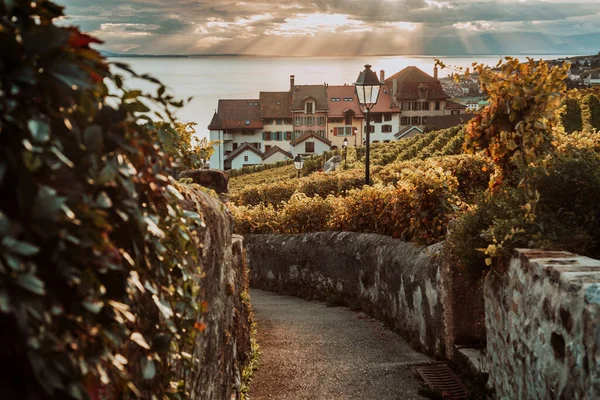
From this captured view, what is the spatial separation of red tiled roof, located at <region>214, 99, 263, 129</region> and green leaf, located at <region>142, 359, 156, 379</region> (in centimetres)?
8726

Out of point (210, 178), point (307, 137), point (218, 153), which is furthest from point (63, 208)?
point (218, 153)

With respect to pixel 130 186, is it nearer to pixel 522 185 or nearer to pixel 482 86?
pixel 522 185

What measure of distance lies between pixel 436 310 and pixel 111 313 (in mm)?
5241

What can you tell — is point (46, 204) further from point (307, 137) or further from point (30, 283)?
point (307, 137)

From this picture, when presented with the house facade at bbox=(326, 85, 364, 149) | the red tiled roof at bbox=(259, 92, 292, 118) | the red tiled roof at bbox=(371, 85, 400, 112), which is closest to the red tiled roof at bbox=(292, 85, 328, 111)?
the house facade at bbox=(326, 85, 364, 149)

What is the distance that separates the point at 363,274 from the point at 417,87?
87.4 metres

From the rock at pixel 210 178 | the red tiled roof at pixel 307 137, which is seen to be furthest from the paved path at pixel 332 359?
the red tiled roof at pixel 307 137

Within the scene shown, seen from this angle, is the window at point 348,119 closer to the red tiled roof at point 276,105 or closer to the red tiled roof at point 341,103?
the red tiled roof at point 341,103

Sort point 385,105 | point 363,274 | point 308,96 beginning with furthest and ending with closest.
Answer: point 385,105
point 308,96
point 363,274

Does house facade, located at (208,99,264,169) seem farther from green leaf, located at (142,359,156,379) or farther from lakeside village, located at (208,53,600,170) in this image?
green leaf, located at (142,359,156,379)

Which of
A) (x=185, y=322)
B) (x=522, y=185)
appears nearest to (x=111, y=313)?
(x=185, y=322)

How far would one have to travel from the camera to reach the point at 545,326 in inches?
159

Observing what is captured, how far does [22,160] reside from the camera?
5.82 ft

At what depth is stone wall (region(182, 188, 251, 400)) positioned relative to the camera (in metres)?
4.13
